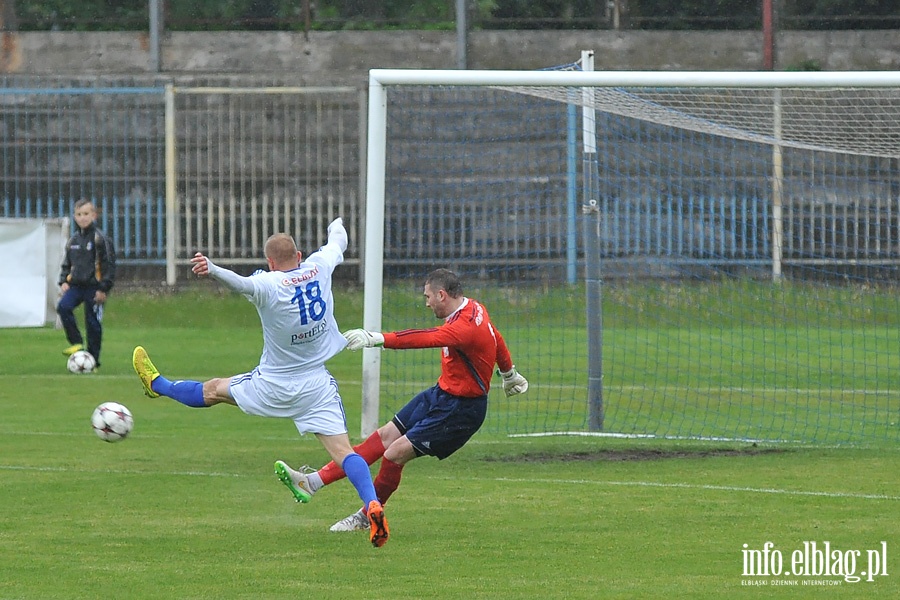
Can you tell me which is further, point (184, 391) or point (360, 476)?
point (184, 391)

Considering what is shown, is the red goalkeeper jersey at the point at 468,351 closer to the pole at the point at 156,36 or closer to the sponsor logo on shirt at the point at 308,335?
the sponsor logo on shirt at the point at 308,335

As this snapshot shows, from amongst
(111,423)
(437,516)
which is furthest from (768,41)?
(111,423)

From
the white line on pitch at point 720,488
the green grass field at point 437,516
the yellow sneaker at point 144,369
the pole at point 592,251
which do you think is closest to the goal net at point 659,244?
the pole at point 592,251

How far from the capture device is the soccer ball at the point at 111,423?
935cm

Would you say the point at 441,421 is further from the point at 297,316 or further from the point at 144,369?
the point at 144,369

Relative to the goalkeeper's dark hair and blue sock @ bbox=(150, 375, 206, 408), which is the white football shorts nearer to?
blue sock @ bbox=(150, 375, 206, 408)

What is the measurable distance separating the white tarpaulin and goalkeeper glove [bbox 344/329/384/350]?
13324 mm

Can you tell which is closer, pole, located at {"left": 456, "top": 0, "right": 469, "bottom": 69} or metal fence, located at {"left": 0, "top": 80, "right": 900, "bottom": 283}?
metal fence, located at {"left": 0, "top": 80, "right": 900, "bottom": 283}

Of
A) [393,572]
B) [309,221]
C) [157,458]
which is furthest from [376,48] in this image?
[393,572]

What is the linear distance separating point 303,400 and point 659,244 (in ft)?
37.5

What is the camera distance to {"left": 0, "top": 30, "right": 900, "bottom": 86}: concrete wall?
25.0 metres

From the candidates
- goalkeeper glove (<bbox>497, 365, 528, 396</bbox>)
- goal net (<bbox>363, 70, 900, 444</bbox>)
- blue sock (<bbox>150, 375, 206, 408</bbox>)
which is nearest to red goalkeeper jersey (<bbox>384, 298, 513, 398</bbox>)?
goalkeeper glove (<bbox>497, 365, 528, 396</bbox>)

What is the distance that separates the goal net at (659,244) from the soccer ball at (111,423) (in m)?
2.64

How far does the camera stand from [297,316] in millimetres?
8242
